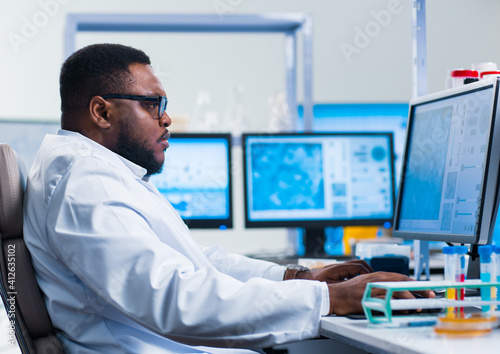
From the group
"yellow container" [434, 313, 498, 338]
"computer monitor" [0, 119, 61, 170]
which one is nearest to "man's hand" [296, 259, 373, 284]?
"yellow container" [434, 313, 498, 338]

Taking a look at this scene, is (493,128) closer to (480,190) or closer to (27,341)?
(480,190)

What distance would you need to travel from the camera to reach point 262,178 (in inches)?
88.7

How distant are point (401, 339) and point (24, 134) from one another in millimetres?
2059

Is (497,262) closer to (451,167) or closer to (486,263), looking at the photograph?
(486,263)

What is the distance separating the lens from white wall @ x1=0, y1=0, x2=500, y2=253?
12.5 feet

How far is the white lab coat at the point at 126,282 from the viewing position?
0.86 metres

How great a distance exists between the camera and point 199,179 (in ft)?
7.45

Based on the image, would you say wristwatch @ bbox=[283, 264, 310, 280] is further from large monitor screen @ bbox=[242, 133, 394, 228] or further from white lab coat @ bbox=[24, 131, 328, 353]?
large monitor screen @ bbox=[242, 133, 394, 228]

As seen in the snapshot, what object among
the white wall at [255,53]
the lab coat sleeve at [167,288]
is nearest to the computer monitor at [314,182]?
the lab coat sleeve at [167,288]

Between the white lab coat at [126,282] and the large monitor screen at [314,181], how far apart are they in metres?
1.21

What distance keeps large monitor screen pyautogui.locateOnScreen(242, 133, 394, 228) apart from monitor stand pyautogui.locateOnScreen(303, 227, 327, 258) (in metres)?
0.04

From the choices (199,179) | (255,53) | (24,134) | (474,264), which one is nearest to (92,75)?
(474,264)

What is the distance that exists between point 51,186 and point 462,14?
3999 millimetres

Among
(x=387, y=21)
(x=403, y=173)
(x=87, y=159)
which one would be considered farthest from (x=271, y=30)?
(x=387, y=21)
